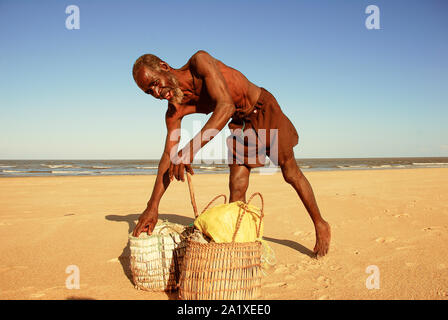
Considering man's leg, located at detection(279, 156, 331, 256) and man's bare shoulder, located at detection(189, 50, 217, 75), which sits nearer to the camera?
man's bare shoulder, located at detection(189, 50, 217, 75)

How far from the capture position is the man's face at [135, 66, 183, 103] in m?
2.26

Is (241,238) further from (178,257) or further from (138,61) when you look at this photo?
(138,61)

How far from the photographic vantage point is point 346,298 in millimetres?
2051

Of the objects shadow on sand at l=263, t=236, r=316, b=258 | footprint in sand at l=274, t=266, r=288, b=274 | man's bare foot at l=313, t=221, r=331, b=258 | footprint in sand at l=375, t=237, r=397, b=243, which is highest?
man's bare foot at l=313, t=221, r=331, b=258

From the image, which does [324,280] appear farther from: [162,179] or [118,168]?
[118,168]

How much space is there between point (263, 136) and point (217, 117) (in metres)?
0.90

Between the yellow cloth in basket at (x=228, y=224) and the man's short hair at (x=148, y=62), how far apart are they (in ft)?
3.92

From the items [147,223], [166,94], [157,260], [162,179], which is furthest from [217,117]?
[157,260]

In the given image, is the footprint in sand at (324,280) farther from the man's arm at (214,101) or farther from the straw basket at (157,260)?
the man's arm at (214,101)

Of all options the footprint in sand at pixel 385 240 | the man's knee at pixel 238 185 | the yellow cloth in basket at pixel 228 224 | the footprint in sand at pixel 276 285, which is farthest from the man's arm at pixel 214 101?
the footprint in sand at pixel 385 240

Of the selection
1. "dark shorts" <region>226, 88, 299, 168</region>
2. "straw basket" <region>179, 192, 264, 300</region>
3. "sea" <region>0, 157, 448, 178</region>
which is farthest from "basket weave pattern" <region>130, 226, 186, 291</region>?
"sea" <region>0, 157, 448, 178</region>

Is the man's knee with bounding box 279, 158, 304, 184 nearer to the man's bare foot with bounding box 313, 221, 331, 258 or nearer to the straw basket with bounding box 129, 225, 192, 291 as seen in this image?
the man's bare foot with bounding box 313, 221, 331, 258

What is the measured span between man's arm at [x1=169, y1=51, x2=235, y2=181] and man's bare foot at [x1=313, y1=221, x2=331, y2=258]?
1512mm
